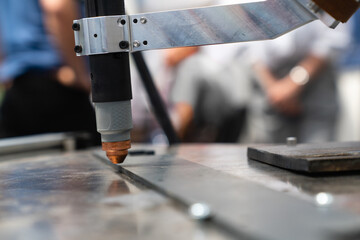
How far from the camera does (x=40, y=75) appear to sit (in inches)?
63.3

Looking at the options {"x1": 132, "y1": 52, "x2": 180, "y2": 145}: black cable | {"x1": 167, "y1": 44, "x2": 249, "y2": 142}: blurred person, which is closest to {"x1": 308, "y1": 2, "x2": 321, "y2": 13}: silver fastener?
{"x1": 132, "y1": 52, "x2": 180, "y2": 145}: black cable

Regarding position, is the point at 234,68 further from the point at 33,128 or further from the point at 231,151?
the point at 231,151

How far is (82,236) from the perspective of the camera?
38 cm

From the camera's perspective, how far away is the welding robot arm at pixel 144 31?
24.0 inches

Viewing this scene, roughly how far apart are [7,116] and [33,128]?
0.10 m

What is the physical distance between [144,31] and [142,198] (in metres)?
0.22

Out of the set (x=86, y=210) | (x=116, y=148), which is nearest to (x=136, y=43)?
(x=116, y=148)

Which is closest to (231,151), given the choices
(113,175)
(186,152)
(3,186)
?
(186,152)

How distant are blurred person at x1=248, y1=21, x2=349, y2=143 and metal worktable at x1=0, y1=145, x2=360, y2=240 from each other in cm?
167

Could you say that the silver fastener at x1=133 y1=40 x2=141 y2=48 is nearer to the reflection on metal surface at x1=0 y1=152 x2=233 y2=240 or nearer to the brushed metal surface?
the brushed metal surface

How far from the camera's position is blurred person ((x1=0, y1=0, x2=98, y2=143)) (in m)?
1.60

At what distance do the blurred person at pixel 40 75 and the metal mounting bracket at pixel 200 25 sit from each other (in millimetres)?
1038

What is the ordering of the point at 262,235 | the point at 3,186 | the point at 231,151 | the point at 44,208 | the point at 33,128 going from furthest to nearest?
1. the point at 33,128
2. the point at 231,151
3. the point at 3,186
4. the point at 44,208
5. the point at 262,235

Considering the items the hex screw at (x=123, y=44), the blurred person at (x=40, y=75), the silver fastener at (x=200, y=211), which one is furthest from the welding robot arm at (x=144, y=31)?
the blurred person at (x=40, y=75)
